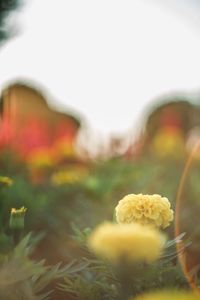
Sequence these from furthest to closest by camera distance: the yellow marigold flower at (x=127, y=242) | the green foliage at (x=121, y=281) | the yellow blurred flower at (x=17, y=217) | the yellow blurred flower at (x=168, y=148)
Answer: the yellow blurred flower at (x=168, y=148) < the yellow blurred flower at (x=17, y=217) < the green foliage at (x=121, y=281) < the yellow marigold flower at (x=127, y=242)

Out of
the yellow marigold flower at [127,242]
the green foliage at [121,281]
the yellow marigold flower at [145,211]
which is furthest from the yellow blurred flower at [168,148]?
the yellow marigold flower at [127,242]

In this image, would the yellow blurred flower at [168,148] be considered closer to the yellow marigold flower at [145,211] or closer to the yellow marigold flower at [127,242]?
the yellow marigold flower at [145,211]

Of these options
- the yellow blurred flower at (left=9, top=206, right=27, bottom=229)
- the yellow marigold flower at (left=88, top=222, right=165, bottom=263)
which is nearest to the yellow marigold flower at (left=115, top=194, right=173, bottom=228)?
the yellow blurred flower at (left=9, top=206, right=27, bottom=229)

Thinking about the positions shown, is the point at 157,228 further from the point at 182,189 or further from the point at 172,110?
the point at 172,110

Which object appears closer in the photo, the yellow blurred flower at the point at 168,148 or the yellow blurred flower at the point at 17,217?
the yellow blurred flower at the point at 17,217

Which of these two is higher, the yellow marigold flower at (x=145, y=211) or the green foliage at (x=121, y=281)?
the yellow marigold flower at (x=145, y=211)

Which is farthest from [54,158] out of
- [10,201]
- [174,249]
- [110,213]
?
[174,249]

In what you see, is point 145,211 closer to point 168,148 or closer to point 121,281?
point 121,281

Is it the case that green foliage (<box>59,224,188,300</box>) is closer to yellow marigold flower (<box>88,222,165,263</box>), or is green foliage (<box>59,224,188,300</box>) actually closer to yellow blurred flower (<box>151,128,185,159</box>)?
yellow marigold flower (<box>88,222,165,263</box>)
